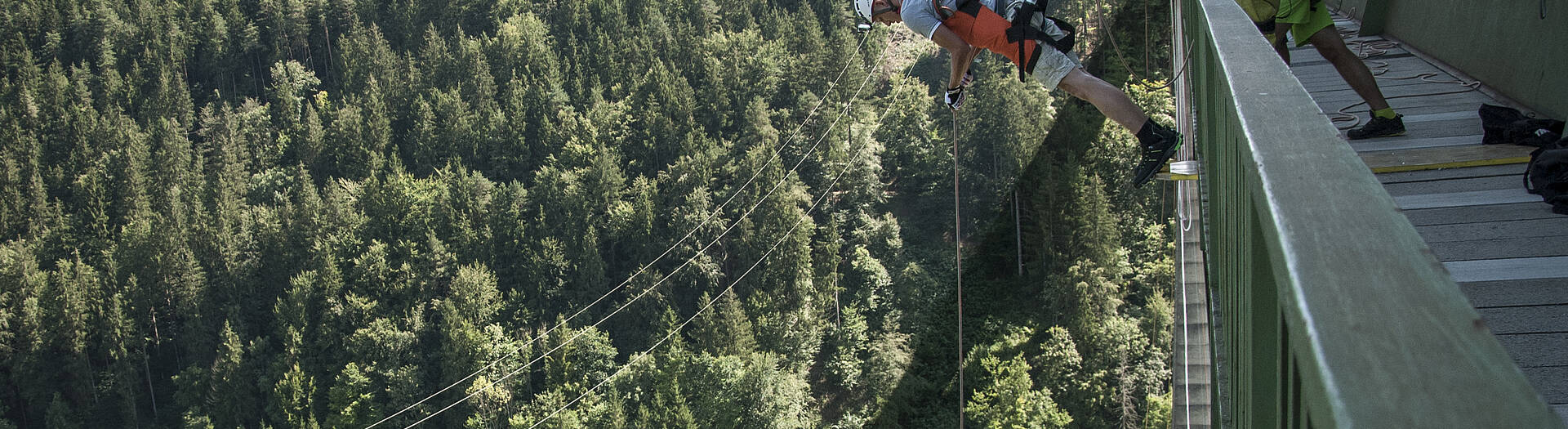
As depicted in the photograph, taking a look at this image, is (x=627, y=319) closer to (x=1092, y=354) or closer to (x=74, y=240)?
(x=1092, y=354)

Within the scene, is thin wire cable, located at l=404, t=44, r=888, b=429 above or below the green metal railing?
above

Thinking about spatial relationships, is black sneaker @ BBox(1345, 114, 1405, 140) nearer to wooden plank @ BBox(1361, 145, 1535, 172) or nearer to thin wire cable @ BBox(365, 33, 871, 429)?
wooden plank @ BBox(1361, 145, 1535, 172)

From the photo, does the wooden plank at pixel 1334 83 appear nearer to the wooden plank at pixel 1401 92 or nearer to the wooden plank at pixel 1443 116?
the wooden plank at pixel 1401 92

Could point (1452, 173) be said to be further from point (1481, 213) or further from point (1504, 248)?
point (1504, 248)

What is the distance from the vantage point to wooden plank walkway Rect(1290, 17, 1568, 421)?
1.50m

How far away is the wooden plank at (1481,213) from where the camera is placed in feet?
6.57

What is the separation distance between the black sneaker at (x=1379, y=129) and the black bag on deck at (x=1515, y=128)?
0.64 feet

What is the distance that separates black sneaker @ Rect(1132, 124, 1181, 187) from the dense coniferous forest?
25.9 meters

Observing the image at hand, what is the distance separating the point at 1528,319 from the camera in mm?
1552

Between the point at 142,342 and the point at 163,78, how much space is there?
21.0 meters

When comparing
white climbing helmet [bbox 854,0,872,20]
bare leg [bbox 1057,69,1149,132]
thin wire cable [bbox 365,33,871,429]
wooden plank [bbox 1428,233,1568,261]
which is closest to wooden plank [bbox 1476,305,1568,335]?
wooden plank [bbox 1428,233,1568,261]

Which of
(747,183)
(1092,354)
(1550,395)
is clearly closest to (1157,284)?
(1092,354)

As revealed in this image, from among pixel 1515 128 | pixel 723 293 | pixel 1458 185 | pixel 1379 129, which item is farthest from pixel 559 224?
pixel 1458 185

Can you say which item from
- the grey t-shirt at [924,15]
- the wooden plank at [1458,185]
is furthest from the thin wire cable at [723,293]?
the wooden plank at [1458,185]
